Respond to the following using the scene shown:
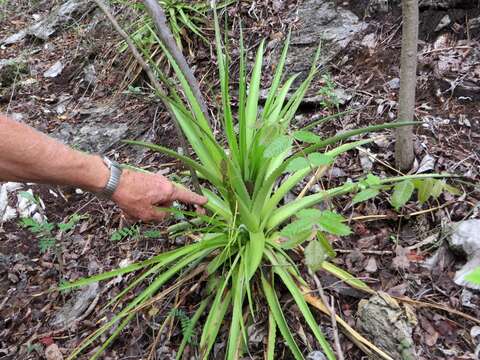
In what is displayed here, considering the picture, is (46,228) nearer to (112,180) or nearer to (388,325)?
(112,180)

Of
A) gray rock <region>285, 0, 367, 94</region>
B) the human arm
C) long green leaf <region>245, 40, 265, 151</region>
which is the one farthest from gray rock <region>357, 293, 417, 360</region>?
gray rock <region>285, 0, 367, 94</region>

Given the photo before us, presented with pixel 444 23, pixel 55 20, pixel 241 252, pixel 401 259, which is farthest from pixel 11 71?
pixel 401 259

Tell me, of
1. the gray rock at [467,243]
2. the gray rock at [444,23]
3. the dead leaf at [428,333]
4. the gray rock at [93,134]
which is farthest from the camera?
the gray rock at [93,134]

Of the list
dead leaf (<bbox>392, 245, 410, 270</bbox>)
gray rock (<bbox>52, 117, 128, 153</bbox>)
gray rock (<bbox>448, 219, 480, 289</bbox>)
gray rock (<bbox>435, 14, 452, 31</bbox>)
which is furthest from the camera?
gray rock (<bbox>52, 117, 128, 153</bbox>)

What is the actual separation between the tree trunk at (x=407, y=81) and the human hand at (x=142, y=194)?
43.0 inches

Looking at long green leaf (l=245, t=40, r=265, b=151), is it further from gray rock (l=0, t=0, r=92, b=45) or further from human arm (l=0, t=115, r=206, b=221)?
gray rock (l=0, t=0, r=92, b=45)

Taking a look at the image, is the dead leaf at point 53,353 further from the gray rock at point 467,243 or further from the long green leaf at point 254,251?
the gray rock at point 467,243

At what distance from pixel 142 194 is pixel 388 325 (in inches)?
40.1

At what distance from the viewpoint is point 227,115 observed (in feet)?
6.53

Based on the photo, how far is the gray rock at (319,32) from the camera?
301cm

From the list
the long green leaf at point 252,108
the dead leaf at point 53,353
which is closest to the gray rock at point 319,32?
the long green leaf at point 252,108

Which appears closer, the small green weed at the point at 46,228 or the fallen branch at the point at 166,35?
the fallen branch at the point at 166,35

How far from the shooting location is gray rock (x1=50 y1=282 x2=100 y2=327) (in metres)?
2.20

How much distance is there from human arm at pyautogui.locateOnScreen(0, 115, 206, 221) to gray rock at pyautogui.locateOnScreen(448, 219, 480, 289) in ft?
3.43
